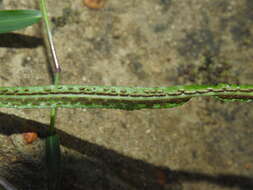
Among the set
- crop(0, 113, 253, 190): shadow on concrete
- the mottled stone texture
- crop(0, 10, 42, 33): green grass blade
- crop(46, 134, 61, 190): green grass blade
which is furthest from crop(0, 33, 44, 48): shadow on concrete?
crop(46, 134, 61, 190): green grass blade

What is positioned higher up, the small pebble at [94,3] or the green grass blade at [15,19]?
the small pebble at [94,3]

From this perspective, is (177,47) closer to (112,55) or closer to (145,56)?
(145,56)

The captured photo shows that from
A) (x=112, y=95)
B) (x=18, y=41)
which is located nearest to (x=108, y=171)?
(x=112, y=95)

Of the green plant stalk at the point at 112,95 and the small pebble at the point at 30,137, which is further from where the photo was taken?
the small pebble at the point at 30,137

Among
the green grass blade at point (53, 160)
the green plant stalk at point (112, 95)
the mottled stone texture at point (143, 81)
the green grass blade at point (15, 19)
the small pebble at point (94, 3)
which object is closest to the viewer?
the green plant stalk at point (112, 95)

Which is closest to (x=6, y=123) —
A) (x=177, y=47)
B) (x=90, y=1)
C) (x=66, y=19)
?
(x=66, y=19)

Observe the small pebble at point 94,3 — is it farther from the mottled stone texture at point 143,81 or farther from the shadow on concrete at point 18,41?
the shadow on concrete at point 18,41

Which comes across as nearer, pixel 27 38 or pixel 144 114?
pixel 27 38

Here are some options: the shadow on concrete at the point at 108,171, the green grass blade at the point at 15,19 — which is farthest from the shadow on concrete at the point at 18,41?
the shadow on concrete at the point at 108,171
